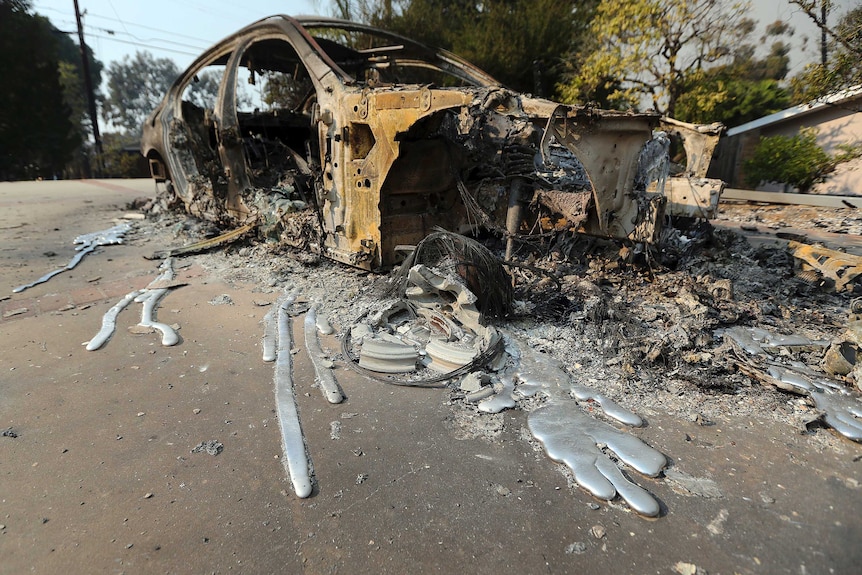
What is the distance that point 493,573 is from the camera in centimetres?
181

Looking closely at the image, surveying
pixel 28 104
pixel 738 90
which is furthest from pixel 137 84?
pixel 738 90

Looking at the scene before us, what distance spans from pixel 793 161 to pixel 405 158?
13651 millimetres

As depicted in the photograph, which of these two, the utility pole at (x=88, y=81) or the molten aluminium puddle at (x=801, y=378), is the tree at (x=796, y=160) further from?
the utility pole at (x=88, y=81)

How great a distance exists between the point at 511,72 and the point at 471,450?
1858cm

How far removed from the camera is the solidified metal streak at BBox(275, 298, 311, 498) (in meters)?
2.29

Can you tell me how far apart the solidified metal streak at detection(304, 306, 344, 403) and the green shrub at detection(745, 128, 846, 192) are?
14.9 m

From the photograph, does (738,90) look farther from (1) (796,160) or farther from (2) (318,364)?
(2) (318,364)

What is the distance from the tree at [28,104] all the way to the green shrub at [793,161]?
32745 mm

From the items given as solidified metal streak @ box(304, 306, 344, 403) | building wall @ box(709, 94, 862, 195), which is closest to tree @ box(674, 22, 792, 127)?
building wall @ box(709, 94, 862, 195)

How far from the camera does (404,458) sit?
2.47 meters

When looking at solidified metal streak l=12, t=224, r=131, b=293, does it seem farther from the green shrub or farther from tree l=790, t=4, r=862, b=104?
the green shrub

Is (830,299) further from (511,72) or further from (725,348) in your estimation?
(511,72)

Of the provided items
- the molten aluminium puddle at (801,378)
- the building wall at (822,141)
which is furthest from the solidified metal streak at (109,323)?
the building wall at (822,141)

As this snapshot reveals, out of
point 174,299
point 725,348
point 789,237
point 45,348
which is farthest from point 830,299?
point 45,348
